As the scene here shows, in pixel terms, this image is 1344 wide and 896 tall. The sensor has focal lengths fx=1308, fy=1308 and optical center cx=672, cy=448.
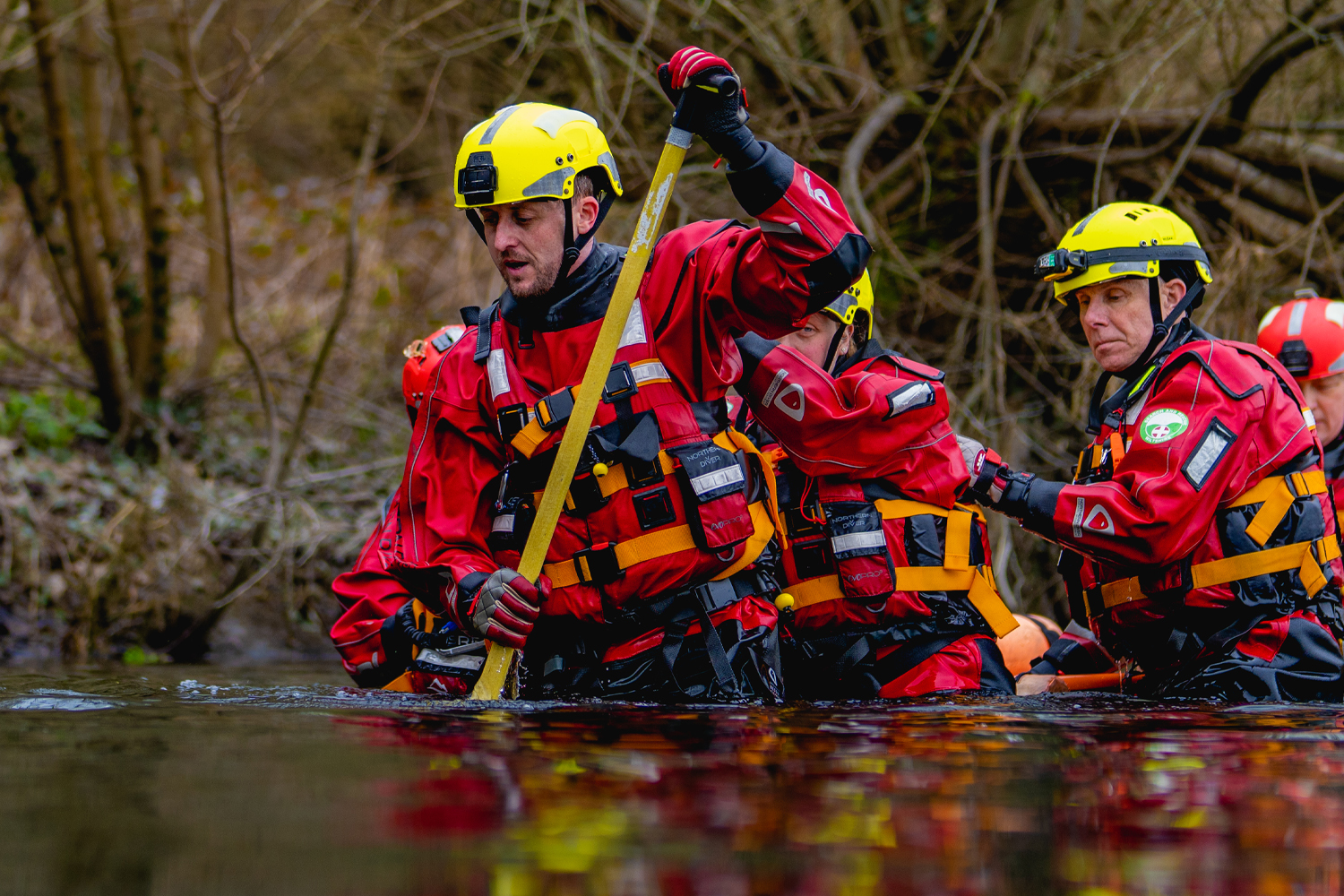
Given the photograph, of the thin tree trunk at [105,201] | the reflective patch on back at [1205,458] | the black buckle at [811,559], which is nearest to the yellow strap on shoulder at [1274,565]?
the reflective patch on back at [1205,458]

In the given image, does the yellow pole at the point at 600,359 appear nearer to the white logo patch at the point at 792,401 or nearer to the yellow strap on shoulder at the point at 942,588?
the white logo patch at the point at 792,401

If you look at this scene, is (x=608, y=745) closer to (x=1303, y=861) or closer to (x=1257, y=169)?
(x=1303, y=861)

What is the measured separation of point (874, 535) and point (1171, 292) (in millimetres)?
1366

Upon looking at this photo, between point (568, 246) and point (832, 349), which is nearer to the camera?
point (568, 246)

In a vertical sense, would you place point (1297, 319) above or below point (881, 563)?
above

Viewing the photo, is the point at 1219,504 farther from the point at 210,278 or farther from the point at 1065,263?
the point at 210,278

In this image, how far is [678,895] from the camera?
1.81 m

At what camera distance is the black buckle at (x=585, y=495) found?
3826 mm

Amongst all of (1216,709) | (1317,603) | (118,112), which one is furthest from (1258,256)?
(118,112)

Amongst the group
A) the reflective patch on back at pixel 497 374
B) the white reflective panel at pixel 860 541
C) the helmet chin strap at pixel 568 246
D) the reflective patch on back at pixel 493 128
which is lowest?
the white reflective panel at pixel 860 541

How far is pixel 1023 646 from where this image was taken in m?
5.38

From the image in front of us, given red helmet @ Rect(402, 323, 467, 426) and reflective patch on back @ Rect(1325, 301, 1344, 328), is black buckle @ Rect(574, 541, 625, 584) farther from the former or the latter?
reflective patch on back @ Rect(1325, 301, 1344, 328)

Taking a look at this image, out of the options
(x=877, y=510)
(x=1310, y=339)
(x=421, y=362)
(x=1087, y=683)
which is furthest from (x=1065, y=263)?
(x=421, y=362)

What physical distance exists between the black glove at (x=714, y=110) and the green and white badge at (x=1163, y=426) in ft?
5.27
